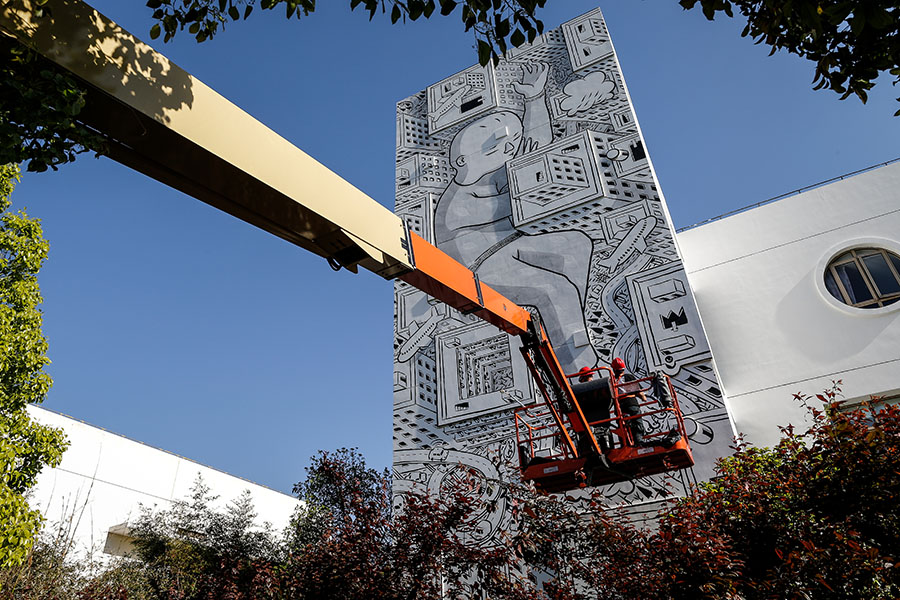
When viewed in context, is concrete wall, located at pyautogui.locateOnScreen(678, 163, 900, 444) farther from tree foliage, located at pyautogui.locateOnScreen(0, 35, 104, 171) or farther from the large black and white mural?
tree foliage, located at pyautogui.locateOnScreen(0, 35, 104, 171)

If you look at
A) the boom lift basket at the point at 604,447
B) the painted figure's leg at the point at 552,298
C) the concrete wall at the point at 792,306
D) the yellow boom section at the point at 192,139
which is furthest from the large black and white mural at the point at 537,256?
the yellow boom section at the point at 192,139

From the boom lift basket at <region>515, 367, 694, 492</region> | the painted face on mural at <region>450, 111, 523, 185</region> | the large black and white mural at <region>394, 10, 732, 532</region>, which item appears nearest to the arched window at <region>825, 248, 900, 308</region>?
the large black and white mural at <region>394, 10, 732, 532</region>

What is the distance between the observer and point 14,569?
35.0 feet

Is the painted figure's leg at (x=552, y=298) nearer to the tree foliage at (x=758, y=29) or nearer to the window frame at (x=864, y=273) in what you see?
the window frame at (x=864, y=273)

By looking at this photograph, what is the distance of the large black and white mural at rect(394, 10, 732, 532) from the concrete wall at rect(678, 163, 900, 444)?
1.05m

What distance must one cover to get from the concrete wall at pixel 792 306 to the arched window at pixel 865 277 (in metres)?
0.19

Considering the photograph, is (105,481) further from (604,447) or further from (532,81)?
(532,81)

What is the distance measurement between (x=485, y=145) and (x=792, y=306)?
8.88m

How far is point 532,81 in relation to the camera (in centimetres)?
1766

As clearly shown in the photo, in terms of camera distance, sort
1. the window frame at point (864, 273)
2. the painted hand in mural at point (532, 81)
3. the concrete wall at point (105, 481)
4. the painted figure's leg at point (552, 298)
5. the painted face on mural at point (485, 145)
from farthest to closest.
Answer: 1. the concrete wall at point (105, 481)
2. the painted hand in mural at point (532, 81)
3. the painted face on mural at point (485, 145)
4. the painted figure's leg at point (552, 298)
5. the window frame at point (864, 273)

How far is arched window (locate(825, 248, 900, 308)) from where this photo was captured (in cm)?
1174

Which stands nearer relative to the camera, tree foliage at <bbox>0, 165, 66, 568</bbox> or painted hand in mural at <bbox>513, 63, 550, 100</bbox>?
tree foliage at <bbox>0, 165, 66, 568</bbox>

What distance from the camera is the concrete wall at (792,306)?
1141 cm

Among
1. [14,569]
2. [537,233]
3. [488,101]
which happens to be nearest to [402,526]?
[14,569]
